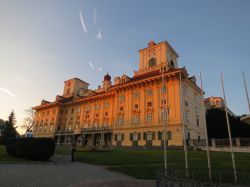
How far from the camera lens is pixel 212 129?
52875mm

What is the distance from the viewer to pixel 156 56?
53844 millimetres

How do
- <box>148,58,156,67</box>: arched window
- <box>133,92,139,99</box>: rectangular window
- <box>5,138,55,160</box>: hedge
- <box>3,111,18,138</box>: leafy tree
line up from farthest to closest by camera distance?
<box>3,111,18,138</box>: leafy tree < <box>148,58,156,67</box>: arched window < <box>133,92,139,99</box>: rectangular window < <box>5,138,55,160</box>: hedge

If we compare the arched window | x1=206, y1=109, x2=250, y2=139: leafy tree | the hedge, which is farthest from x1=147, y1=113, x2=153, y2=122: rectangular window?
the hedge

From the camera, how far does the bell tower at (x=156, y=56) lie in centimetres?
5216

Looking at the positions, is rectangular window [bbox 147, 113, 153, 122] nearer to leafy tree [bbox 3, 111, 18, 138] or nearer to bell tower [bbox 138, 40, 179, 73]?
bell tower [bbox 138, 40, 179, 73]

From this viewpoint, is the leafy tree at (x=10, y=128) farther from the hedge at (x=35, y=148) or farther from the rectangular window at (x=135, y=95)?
the hedge at (x=35, y=148)

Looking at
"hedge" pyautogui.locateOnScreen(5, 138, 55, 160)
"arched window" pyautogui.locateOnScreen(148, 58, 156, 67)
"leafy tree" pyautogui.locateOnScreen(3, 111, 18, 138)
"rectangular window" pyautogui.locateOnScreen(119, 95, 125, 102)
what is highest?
"arched window" pyautogui.locateOnScreen(148, 58, 156, 67)

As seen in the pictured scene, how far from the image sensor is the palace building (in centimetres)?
4131

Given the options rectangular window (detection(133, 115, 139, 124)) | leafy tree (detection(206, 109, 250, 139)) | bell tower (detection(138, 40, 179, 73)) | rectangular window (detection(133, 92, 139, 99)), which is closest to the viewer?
rectangular window (detection(133, 115, 139, 124))

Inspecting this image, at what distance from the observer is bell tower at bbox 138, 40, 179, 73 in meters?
52.2

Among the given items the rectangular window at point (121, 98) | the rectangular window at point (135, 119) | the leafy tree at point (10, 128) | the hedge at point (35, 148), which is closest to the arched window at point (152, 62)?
the rectangular window at point (121, 98)

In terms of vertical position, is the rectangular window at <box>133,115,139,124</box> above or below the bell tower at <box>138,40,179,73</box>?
below

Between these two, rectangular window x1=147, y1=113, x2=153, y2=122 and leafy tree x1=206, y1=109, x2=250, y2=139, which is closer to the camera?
rectangular window x1=147, y1=113, x2=153, y2=122

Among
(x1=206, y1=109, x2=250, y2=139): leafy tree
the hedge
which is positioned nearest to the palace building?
(x1=206, y1=109, x2=250, y2=139): leafy tree
